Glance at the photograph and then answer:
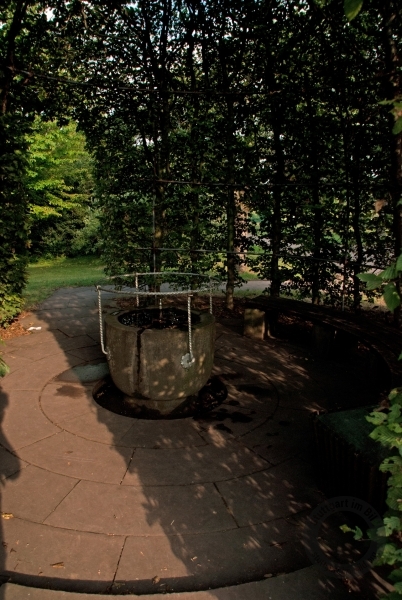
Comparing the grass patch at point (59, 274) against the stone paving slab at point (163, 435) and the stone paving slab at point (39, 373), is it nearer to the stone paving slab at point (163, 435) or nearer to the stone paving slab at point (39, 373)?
the stone paving slab at point (39, 373)

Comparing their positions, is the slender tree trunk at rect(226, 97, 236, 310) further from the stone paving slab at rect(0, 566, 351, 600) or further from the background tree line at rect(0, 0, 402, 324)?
the stone paving slab at rect(0, 566, 351, 600)

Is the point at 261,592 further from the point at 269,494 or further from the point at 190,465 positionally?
the point at 190,465

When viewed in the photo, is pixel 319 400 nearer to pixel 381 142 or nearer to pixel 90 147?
pixel 381 142

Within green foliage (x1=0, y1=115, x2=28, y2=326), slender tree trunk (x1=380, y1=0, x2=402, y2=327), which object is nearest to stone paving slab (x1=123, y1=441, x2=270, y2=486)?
slender tree trunk (x1=380, y1=0, x2=402, y2=327)

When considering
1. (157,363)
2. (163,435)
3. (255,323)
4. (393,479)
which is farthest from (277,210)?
(393,479)

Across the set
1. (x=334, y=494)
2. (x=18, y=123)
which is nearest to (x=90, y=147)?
(x=18, y=123)

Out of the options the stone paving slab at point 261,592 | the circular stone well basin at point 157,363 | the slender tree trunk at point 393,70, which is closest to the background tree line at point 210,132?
the slender tree trunk at point 393,70

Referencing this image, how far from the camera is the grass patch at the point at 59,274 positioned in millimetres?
11553

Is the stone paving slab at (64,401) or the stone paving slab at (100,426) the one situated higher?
the stone paving slab at (64,401)

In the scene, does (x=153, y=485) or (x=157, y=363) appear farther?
(x=157, y=363)
